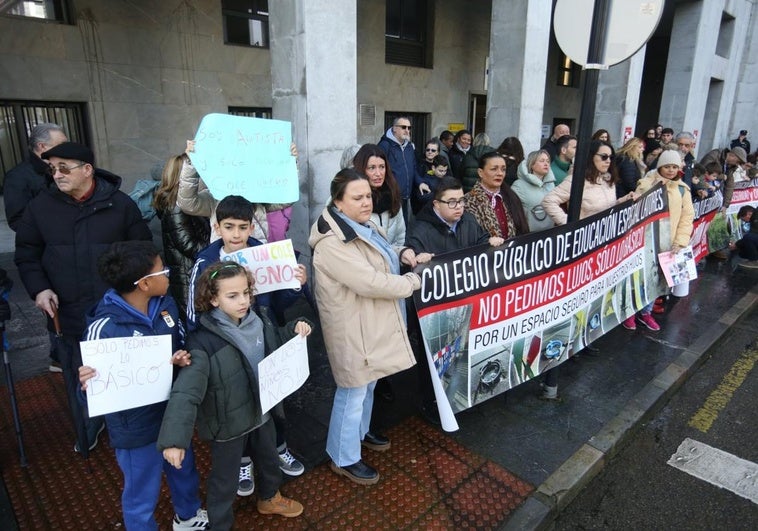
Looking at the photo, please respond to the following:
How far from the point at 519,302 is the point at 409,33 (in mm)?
10321

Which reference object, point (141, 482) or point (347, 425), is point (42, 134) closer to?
point (141, 482)

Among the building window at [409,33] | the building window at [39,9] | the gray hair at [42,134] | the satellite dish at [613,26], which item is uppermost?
the building window at [409,33]

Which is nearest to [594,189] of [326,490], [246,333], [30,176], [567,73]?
[326,490]

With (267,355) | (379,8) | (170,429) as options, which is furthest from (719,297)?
(379,8)

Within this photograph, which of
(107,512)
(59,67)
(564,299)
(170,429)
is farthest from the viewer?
(59,67)

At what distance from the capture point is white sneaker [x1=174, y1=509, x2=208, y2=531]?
256 centimetres

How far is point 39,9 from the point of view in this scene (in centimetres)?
707

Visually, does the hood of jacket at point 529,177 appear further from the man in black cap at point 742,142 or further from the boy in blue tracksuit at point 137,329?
the man in black cap at point 742,142

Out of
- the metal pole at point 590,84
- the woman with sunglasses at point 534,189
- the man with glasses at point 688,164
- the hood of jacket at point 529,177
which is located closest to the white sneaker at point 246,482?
the metal pole at point 590,84

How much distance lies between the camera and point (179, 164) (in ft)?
11.5

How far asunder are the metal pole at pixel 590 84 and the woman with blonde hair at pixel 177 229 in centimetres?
273

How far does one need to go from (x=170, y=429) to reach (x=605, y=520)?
8.33ft

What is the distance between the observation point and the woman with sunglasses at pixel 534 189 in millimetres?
4750

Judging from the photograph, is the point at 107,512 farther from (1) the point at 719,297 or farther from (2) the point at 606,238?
(1) the point at 719,297
